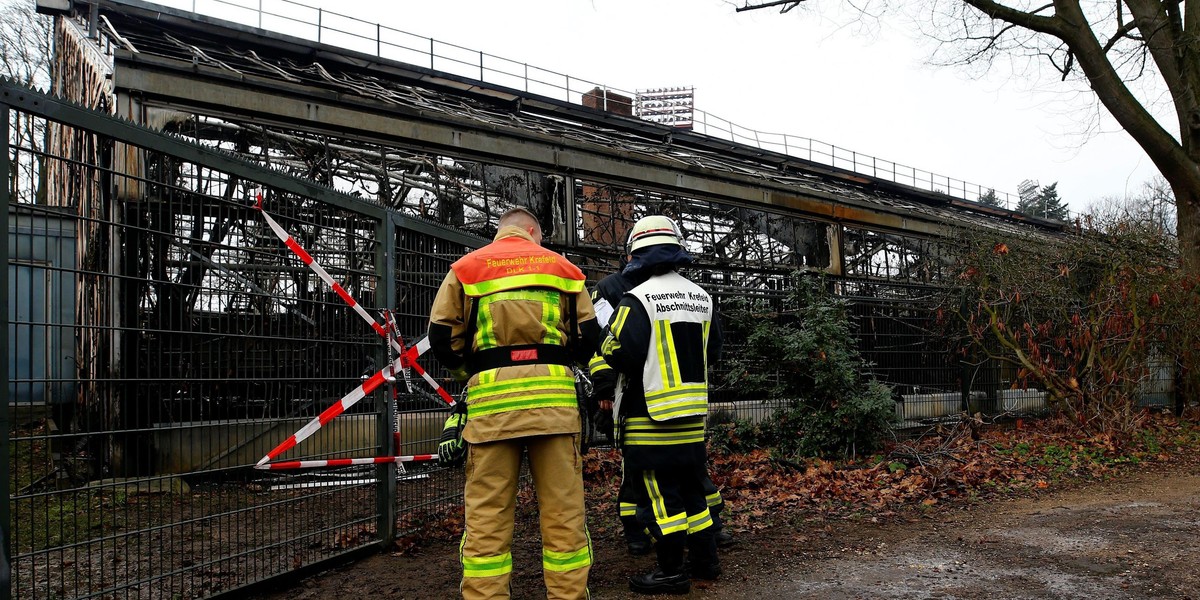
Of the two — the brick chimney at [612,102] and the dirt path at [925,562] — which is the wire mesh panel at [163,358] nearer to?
the dirt path at [925,562]

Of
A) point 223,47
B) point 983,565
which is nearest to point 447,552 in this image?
point 983,565

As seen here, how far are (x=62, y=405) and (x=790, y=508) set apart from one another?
4.76m

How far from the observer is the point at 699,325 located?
14.3 ft

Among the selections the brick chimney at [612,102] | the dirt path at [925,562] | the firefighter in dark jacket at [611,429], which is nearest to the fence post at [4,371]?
the dirt path at [925,562]

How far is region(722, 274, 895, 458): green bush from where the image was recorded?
7715 mm

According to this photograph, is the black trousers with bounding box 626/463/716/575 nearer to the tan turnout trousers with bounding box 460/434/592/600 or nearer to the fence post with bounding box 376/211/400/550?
the tan turnout trousers with bounding box 460/434/592/600

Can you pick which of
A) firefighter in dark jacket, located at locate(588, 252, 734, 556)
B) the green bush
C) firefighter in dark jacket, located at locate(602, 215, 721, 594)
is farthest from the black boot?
the green bush

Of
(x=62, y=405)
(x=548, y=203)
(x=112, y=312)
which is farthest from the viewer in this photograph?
(x=548, y=203)

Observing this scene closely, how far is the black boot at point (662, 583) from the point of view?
3971 millimetres

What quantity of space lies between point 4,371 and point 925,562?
4511 mm

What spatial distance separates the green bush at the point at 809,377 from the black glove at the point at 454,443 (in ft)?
15.3

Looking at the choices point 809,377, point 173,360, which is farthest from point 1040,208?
point 173,360

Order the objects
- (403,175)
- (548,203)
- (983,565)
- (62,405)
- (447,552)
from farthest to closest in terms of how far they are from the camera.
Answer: (548,203)
(403,175)
(447,552)
(983,565)
(62,405)

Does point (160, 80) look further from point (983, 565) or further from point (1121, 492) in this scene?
point (1121, 492)
